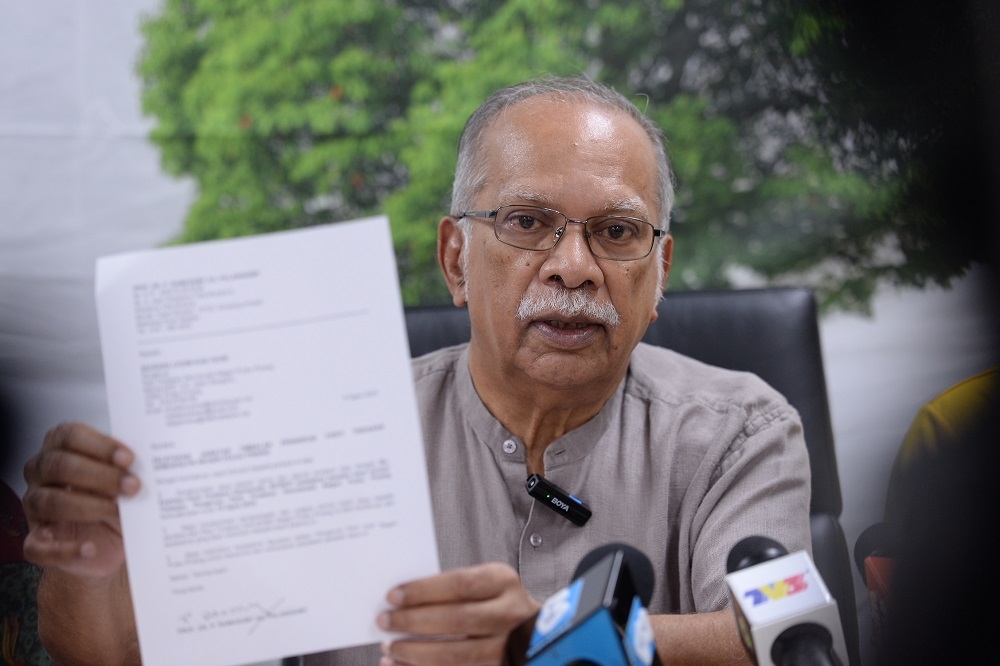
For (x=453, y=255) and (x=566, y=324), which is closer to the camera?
(x=566, y=324)

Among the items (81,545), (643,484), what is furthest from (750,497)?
(81,545)

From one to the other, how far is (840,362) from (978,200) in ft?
2.29

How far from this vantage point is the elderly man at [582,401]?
Result: 1.27 meters

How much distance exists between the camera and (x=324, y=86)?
2988mm

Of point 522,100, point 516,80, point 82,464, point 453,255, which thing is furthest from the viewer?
point 516,80

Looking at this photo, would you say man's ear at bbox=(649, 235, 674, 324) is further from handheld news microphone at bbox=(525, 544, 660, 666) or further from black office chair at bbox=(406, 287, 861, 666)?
handheld news microphone at bbox=(525, 544, 660, 666)

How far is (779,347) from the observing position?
62.3 inches

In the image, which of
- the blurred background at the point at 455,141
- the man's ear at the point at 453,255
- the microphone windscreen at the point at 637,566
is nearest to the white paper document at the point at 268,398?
the microphone windscreen at the point at 637,566

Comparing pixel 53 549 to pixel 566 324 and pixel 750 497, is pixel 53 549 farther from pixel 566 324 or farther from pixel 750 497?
pixel 750 497

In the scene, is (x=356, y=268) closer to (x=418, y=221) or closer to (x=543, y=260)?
(x=543, y=260)

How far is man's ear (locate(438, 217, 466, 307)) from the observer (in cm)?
147

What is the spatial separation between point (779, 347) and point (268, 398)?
1072 mm

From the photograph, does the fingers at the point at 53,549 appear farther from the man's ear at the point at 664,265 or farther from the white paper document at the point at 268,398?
the man's ear at the point at 664,265

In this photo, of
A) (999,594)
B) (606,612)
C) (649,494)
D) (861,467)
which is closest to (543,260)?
(649,494)
